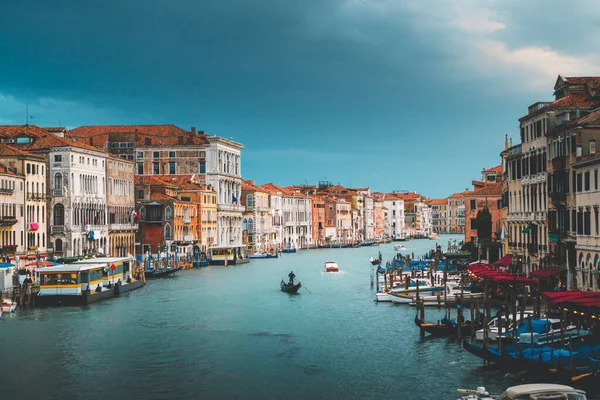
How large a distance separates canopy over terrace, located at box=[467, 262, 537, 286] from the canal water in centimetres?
212

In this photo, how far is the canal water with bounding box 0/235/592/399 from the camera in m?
17.5

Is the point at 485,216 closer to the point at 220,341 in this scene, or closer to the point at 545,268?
the point at 545,268

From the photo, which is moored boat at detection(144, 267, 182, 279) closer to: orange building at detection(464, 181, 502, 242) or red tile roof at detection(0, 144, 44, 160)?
red tile roof at detection(0, 144, 44, 160)

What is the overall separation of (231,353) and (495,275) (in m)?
10.2

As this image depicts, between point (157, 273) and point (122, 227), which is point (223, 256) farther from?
point (157, 273)

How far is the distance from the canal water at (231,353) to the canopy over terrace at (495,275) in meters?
2.12

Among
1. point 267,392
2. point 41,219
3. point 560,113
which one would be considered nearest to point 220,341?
point 267,392

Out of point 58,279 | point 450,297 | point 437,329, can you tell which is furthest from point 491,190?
point 437,329

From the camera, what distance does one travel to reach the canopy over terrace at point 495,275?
25.6 m

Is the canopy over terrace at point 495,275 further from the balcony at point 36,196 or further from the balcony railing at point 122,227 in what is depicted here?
the balcony railing at point 122,227

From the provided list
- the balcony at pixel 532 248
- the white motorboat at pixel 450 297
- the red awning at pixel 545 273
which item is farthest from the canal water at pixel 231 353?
the balcony at pixel 532 248

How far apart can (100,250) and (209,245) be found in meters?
16.1

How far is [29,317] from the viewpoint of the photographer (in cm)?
2700

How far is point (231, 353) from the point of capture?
21438 millimetres
